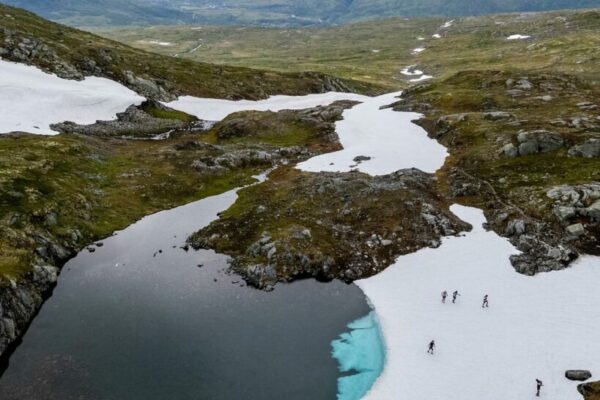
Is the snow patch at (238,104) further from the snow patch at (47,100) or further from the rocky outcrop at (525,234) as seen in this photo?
the rocky outcrop at (525,234)

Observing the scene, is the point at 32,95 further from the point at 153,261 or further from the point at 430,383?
the point at 430,383

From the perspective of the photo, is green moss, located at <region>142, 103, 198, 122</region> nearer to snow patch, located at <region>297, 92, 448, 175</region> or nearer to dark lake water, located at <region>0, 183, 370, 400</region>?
snow patch, located at <region>297, 92, 448, 175</region>

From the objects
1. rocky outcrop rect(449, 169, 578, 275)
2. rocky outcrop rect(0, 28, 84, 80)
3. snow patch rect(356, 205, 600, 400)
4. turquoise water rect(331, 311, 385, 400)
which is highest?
rocky outcrop rect(0, 28, 84, 80)

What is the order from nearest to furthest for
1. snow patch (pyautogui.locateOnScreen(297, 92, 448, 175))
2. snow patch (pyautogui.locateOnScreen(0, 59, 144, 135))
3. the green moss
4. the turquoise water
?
→ 1. the turquoise water
2. snow patch (pyautogui.locateOnScreen(297, 92, 448, 175))
3. snow patch (pyautogui.locateOnScreen(0, 59, 144, 135))
4. the green moss

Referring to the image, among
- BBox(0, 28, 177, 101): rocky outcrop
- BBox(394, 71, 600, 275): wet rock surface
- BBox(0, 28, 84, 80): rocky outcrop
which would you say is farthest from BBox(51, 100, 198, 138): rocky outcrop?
BBox(394, 71, 600, 275): wet rock surface

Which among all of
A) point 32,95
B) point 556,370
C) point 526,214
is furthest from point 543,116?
point 32,95
